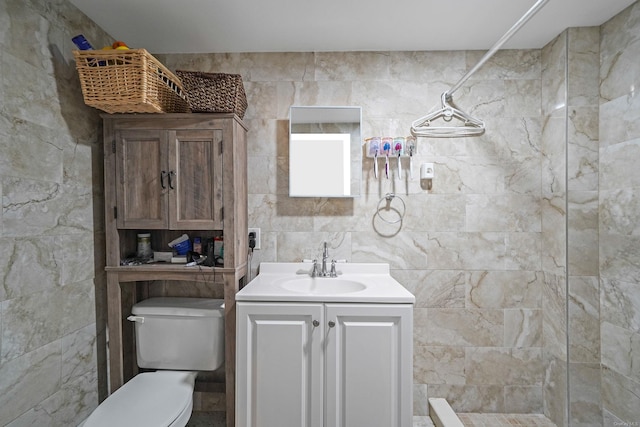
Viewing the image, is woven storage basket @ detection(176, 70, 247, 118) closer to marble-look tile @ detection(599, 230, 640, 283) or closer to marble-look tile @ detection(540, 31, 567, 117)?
marble-look tile @ detection(599, 230, 640, 283)

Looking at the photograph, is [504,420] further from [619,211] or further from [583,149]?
[583,149]

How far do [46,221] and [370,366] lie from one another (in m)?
1.65

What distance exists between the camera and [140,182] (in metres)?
1.69

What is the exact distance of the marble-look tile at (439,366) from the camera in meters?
1.94

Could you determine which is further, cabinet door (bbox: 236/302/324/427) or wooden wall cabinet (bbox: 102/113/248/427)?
wooden wall cabinet (bbox: 102/113/248/427)

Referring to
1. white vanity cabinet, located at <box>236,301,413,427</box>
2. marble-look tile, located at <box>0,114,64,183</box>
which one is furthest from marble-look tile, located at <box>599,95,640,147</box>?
marble-look tile, located at <box>0,114,64,183</box>

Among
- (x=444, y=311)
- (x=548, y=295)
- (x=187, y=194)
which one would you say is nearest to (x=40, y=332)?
(x=187, y=194)

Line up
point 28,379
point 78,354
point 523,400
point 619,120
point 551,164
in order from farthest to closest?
point 523,400 < point 551,164 < point 78,354 < point 28,379 < point 619,120

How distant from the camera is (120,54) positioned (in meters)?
1.43

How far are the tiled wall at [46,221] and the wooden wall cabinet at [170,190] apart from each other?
0.35ft

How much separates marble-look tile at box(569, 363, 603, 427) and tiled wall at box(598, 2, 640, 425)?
26 millimetres

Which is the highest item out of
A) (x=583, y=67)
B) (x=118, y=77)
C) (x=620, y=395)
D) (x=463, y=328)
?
(x=118, y=77)

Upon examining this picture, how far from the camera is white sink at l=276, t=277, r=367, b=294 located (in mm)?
1818

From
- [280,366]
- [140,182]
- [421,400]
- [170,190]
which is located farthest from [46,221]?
[421,400]
